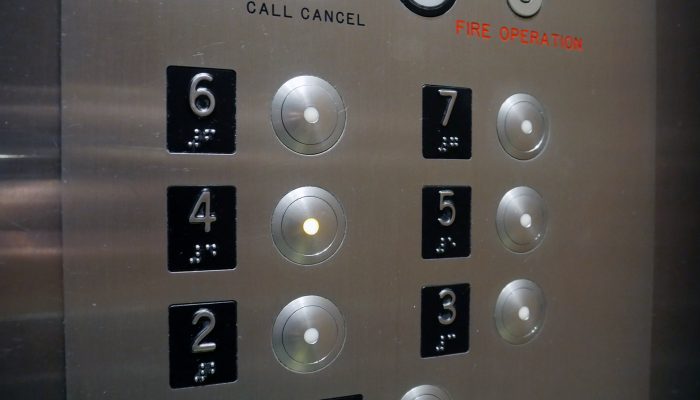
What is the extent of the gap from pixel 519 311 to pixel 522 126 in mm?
282

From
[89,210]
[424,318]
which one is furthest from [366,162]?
[89,210]

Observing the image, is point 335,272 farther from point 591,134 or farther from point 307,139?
point 591,134

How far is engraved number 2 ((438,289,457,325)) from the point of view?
725 millimetres

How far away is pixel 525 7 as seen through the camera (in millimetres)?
769

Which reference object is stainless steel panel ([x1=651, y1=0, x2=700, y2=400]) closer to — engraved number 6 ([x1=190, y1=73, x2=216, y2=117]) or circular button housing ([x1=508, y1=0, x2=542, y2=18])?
circular button housing ([x1=508, y1=0, x2=542, y2=18])

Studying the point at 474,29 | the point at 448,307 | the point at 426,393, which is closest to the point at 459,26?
the point at 474,29

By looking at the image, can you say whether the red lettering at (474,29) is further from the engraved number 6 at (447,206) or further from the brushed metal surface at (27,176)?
the brushed metal surface at (27,176)

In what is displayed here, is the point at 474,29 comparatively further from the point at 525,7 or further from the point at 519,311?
the point at 519,311

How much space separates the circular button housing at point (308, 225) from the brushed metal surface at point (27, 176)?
0.26 meters

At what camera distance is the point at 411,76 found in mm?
704

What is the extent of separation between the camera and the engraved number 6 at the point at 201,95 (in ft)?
1.99

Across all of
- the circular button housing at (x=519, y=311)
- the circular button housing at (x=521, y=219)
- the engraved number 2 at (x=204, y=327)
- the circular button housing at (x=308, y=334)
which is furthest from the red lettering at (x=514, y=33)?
the engraved number 2 at (x=204, y=327)

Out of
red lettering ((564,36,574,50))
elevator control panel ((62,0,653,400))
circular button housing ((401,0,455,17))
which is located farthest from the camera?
red lettering ((564,36,574,50))

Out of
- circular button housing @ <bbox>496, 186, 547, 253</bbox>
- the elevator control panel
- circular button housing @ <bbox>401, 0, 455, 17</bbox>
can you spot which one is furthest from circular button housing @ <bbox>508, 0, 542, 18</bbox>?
circular button housing @ <bbox>496, 186, 547, 253</bbox>
